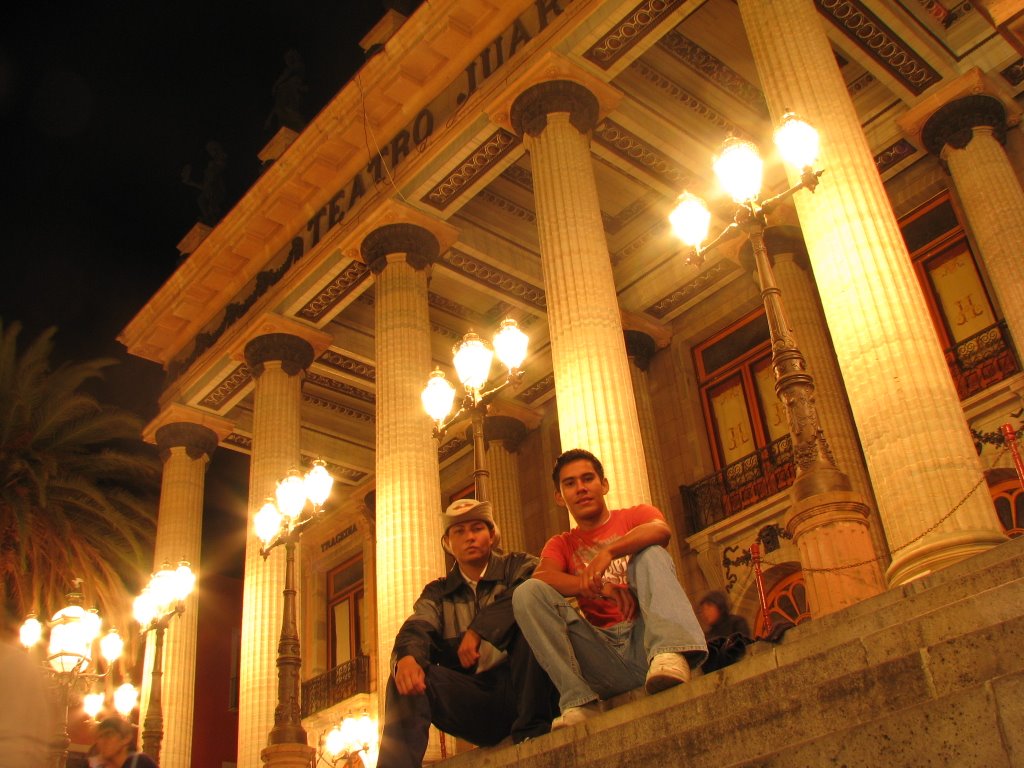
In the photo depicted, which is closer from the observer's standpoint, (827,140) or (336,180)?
(827,140)

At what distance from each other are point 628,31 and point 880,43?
3.48m

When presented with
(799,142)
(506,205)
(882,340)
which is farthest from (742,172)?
(506,205)

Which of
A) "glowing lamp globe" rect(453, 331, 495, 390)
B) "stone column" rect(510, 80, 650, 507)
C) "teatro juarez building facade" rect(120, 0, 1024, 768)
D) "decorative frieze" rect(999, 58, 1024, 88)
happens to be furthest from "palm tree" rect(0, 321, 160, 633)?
"decorative frieze" rect(999, 58, 1024, 88)

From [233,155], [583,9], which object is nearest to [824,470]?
[583,9]

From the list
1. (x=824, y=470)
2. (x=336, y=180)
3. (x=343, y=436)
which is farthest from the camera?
(x=343, y=436)

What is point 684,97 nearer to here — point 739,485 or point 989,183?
point 989,183

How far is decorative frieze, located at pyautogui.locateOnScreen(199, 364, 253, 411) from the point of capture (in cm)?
1872

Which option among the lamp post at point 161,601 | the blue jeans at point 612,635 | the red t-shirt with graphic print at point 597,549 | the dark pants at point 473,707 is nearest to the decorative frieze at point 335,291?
the lamp post at point 161,601

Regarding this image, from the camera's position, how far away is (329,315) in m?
17.4

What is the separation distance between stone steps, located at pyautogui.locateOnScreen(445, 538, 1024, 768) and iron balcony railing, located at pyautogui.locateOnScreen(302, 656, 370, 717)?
56.9ft

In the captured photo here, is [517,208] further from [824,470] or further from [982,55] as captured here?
[824,470]

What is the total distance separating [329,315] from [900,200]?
887cm

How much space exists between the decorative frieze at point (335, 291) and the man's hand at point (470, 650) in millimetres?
11732

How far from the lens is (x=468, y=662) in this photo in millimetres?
5273
